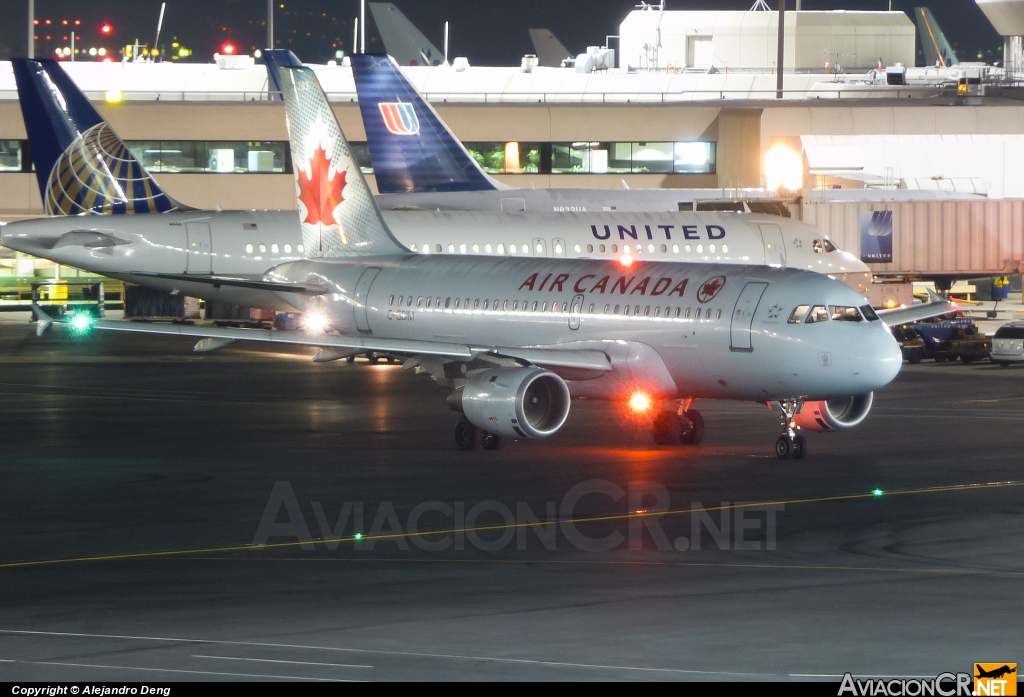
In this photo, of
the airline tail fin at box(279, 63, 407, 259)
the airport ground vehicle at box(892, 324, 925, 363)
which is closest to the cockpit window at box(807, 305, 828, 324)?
the airline tail fin at box(279, 63, 407, 259)

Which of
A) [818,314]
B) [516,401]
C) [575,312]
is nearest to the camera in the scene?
[516,401]

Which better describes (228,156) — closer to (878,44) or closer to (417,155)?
(417,155)

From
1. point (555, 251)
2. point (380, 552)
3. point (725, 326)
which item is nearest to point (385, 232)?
point (725, 326)

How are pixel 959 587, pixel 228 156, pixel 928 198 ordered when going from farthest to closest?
1. pixel 228 156
2. pixel 928 198
3. pixel 959 587

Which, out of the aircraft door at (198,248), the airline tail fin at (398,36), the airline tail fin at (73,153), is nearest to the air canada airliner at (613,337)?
the aircraft door at (198,248)

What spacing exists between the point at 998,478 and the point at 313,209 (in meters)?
17.7

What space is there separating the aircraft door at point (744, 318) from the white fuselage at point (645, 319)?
0.9 inches

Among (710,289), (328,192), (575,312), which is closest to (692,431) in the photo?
(710,289)

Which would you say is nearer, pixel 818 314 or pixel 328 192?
pixel 818 314

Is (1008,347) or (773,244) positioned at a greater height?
(773,244)

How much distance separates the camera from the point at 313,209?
3631 cm

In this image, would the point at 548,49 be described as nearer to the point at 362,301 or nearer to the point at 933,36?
the point at 933,36

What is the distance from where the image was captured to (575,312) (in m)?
30.3

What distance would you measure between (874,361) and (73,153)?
3682 cm
